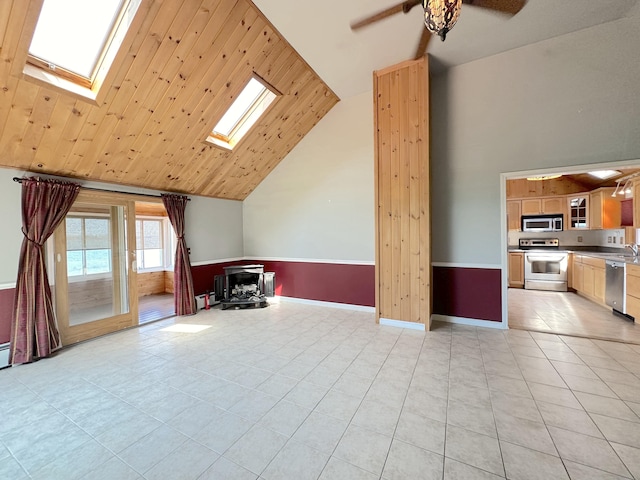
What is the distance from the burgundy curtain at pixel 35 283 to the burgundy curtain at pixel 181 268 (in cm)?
151

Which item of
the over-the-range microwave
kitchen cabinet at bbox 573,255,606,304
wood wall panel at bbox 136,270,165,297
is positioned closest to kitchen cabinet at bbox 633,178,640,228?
kitchen cabinet at bbox 573,255,606,304

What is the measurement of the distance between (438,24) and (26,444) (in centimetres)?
387

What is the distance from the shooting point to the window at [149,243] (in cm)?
616

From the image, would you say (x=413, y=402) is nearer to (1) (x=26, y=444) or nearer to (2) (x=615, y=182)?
(1) (x=26, y=444)

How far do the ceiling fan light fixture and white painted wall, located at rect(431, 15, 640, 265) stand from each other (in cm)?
244

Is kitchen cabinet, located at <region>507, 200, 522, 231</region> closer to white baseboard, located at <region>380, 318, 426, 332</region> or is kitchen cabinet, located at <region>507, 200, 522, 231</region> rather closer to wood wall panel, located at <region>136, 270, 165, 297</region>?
white baseboard, located at <region>380, 318, 426, 332</region>

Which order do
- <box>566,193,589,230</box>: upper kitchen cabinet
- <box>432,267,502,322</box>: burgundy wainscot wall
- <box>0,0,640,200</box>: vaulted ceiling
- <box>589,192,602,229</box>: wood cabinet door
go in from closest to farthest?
<box>0,0,640,200</box>: vaulted ceiling → <box>432,267,502,322</box>: burgundy wainscot wall → <box>589,192,602,229</box>: wood cabinet door → <box>566,193,589,230</box>: upper kitchen cabinet

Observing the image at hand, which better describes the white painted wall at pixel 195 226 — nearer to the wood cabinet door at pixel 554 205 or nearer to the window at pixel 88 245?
the window at pixel 88 245

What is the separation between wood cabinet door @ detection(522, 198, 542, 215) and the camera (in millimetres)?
6141

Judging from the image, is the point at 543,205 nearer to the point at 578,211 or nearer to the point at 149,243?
the point at 578,211

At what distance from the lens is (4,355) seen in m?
2.80

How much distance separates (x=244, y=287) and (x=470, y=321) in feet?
13.0

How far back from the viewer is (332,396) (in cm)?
217

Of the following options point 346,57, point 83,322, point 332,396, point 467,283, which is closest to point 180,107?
point 346,57
